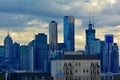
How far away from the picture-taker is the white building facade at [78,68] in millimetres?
171875

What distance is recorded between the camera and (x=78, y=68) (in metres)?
174

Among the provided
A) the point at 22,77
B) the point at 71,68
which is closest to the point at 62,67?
the point at 71,68

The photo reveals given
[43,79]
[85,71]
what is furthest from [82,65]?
[43,79]

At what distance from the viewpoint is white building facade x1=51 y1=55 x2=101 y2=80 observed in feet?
564

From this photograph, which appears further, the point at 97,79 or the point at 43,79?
the point at 43,79

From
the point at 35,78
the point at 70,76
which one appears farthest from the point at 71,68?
the point at 35,78

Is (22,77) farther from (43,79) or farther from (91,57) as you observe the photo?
(91,57)

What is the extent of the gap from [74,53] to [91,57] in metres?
7.92

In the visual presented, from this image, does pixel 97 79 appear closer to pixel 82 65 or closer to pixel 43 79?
pixel 82 65

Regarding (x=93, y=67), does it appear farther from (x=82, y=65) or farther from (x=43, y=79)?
(x=43, y=79)

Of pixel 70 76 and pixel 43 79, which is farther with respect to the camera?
pixel 43 79

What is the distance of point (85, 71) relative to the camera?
173375 millimetres

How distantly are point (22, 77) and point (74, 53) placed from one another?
17128 millimetres

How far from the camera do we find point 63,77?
17262 centimetres
